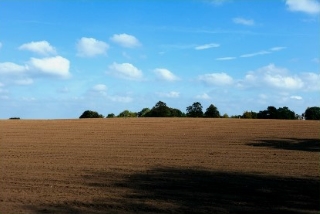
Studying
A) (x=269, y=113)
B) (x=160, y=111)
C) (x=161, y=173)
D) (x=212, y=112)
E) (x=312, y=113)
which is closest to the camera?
→ (x=161, y=173)

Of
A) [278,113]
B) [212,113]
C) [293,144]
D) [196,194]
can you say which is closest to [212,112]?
[212,113]

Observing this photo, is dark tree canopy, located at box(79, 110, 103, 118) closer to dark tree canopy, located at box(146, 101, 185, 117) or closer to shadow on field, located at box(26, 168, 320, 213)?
dark tree canopy, located at box(146, 101, 185, 117)

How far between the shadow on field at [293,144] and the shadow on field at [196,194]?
8000 mm

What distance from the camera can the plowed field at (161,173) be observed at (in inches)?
Result: 371

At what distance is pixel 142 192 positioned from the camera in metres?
10.6

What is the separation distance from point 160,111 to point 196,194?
3951 centimetres

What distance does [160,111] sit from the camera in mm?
49812

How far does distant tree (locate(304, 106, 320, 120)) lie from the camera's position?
44.7 meters

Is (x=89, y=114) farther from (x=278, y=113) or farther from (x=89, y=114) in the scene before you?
(x=278, y=113)

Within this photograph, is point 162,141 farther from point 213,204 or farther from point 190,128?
point 213,204

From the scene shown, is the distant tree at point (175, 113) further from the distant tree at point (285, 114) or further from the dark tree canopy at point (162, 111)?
the distant tree at point (285, 114)

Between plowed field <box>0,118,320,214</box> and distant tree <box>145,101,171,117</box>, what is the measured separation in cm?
2248

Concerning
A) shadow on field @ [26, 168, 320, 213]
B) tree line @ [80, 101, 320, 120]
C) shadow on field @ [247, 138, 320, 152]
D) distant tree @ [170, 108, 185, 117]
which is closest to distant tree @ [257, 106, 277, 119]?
tree line @ [80, 101, 320, 120]

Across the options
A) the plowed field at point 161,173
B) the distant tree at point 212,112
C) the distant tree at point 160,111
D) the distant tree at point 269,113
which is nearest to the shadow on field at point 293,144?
the plowed field at point 161,173
